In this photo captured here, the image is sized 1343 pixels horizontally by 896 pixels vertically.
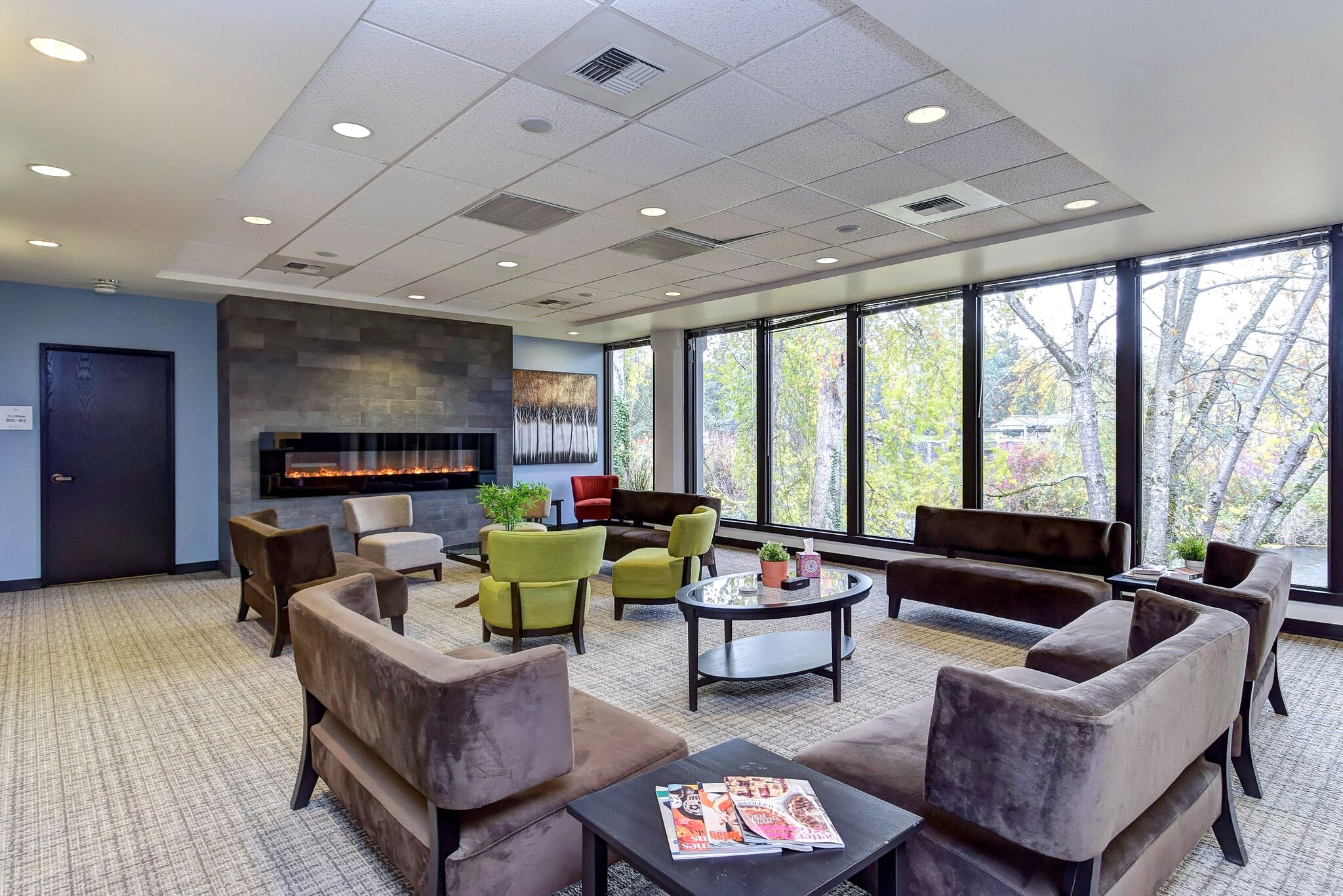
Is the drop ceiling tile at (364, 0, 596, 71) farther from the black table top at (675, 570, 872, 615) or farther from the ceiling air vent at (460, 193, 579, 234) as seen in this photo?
the black table top at (675, 570, 872, 615)

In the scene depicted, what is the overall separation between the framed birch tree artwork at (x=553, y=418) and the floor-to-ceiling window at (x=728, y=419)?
2126 millimetres

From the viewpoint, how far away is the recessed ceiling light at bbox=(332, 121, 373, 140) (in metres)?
3.36

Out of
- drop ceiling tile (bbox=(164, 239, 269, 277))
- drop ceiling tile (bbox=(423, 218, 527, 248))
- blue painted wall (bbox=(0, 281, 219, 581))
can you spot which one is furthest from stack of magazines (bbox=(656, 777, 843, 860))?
blue painted wall (bbox=(0, 281, 219, 581))

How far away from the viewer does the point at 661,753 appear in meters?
2.30

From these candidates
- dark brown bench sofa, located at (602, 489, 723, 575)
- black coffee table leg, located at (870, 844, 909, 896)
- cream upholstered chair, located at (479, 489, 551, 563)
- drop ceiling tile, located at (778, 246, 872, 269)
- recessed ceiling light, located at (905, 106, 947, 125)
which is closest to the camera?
black coffee table leg, located at (870, 844, 909, 896)

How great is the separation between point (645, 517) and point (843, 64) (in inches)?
213

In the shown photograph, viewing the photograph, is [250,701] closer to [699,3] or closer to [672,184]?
[672,184]

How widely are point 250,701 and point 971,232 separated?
5453 millimetres

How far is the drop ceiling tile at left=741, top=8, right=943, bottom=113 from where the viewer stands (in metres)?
2.64

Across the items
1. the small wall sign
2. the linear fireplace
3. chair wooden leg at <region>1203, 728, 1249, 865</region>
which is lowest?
chair wooden leg at <region>1203, 728, 1249, 865</region>

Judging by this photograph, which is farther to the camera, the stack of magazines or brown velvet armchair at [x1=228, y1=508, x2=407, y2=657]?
brown velvet armchair at [x1=228, y1=508, x2=407, y2=657]

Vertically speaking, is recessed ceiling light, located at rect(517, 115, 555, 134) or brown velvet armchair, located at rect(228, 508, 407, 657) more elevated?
recessed ceiling light, located at rect(517, 115, 555, 134)

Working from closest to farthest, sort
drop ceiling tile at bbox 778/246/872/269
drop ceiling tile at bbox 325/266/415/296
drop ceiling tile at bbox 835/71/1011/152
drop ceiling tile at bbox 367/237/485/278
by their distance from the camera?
drop ceiling tile at bbox 835/71/1011/152, drop ceiling tile at bbox 367/237/485/278, drop ceiling tile at bbox 778/246/872/269, drop ceiling tile at bbox 325/266/415/296

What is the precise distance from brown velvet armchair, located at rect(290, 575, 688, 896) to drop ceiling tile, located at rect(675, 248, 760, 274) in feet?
13.7
